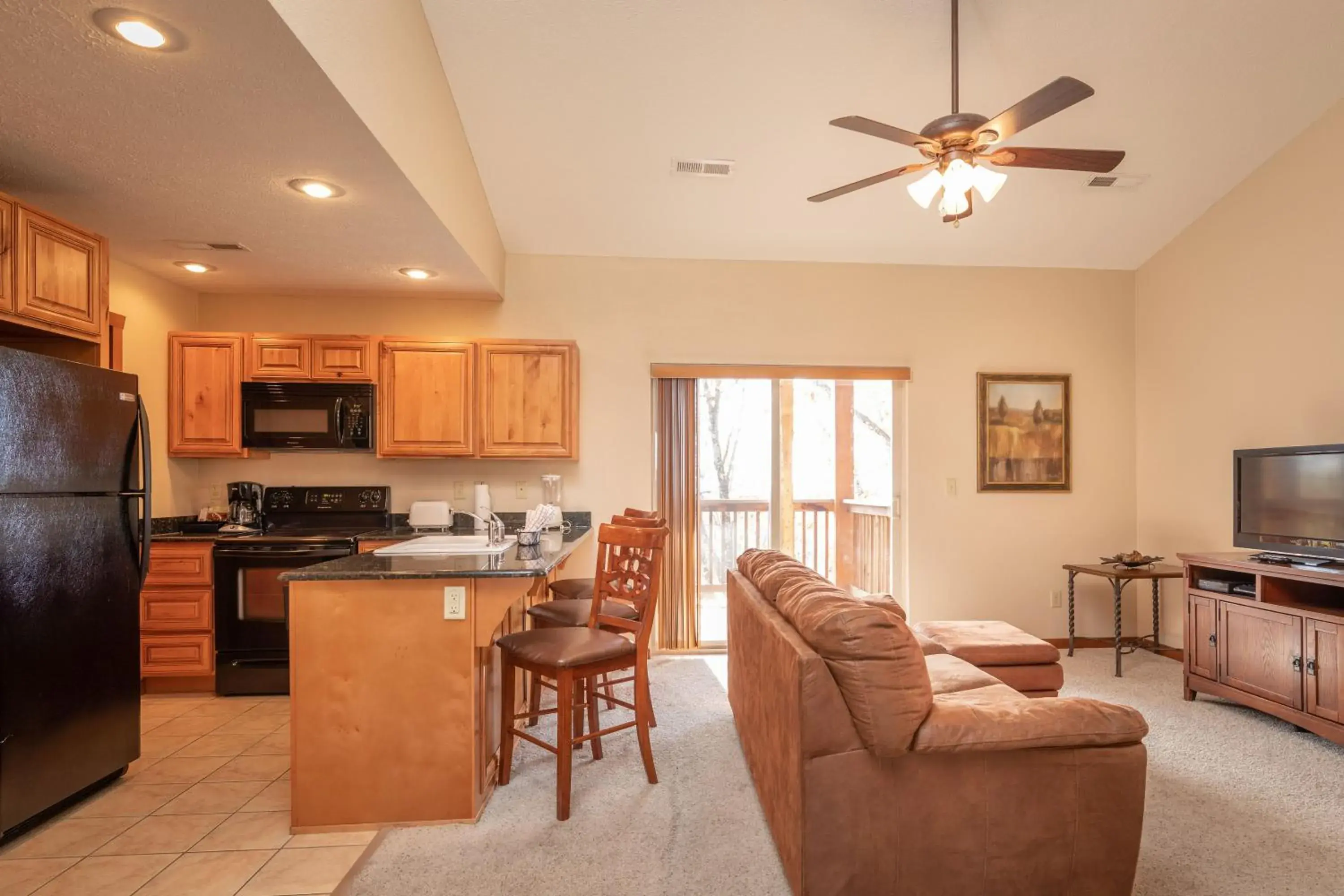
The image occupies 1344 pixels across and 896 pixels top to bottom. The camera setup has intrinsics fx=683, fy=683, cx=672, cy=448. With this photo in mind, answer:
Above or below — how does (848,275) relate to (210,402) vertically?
above

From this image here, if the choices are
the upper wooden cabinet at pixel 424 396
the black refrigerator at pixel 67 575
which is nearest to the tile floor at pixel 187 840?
the black refrigerator at pixel 67 575

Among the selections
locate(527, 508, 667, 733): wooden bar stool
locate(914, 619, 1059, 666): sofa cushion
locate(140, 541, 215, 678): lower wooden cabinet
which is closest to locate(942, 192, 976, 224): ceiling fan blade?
locate(527, 508, 667, 733): wooden bar stool

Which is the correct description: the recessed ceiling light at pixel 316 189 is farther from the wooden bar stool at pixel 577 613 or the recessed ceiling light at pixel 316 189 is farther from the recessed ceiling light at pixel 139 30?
the wooden bar stool at pixel 577 613

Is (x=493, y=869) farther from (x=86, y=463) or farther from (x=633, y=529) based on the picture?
(x=86, y=463)

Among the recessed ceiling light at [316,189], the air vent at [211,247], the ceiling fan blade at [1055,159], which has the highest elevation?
the recessed ceiling light at [316,189]

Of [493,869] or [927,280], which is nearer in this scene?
[493,869]

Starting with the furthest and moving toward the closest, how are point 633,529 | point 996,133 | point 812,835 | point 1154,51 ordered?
point 1154,51
point 633,529
point 996,133
point 812,835

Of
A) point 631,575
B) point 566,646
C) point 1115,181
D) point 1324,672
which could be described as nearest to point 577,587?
point 631,575

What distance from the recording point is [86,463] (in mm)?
2592

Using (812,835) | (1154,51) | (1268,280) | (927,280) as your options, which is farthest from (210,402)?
(1268,280)

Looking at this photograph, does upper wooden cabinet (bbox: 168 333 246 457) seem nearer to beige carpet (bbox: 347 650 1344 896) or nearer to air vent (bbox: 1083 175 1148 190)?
beige carpet (bbox: 347 650 1344 896)

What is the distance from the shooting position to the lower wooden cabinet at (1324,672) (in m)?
2.99

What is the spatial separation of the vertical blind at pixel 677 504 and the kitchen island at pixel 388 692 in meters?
2.40

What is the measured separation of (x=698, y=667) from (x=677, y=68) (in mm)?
3422
